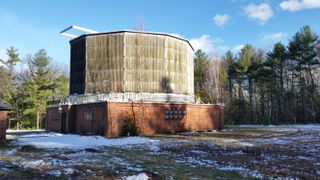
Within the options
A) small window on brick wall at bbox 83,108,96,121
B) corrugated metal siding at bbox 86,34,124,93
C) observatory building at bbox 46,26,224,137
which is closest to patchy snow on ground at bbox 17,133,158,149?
small window on brick wall at bbox 83,108,96,121

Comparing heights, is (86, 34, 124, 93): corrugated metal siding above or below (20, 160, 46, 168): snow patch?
above

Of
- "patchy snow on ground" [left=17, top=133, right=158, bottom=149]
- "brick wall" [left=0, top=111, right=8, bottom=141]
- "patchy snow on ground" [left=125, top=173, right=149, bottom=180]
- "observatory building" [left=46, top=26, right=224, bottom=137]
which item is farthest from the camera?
"observatory building" [left=46, top=26, right=224, bottom=137]

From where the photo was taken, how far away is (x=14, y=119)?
179 ft

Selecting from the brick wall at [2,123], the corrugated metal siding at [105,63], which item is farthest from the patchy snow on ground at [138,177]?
the corrugated metal siding at [105,63]

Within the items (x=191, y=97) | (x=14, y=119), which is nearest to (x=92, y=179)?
(x=191, y=97)

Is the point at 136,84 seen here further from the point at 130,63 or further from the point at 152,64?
the point at 152,64

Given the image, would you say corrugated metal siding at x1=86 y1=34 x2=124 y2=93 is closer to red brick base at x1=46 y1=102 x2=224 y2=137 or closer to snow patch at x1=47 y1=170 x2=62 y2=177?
red brick base at x1=46 y1=102 x2=224 y2=137

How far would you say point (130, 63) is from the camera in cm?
3316

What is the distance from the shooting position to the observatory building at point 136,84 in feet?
102

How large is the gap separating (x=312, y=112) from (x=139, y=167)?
47303 mm

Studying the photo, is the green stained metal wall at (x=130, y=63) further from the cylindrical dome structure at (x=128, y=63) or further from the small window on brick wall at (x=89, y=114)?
the small window on brick wall at (x=89, y=114)

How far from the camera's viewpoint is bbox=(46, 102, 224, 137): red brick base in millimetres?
28484

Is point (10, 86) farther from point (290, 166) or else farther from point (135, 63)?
point (290, 166)

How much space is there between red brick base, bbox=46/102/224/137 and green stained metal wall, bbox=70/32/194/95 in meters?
2.75
